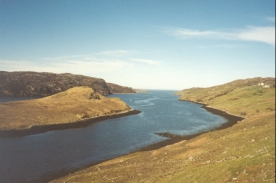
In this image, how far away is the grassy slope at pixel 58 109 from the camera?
103 metres

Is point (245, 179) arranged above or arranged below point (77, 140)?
above

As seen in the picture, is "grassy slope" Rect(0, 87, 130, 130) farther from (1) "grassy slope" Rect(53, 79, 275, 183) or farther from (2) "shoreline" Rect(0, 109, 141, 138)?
(1) "grassy slope" Rect(53, 79, 275, 183)

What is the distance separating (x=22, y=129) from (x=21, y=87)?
305 ft

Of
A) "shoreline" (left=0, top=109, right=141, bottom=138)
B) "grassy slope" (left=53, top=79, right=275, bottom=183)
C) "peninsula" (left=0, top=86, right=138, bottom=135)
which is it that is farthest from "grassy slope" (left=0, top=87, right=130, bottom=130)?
"grassy slope" (left=53, top=79, right=275, bottom=183)

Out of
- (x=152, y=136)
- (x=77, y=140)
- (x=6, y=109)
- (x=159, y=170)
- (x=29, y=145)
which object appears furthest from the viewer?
(x=6, y=109)

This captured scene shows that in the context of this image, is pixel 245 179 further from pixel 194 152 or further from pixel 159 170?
pixel 194 152

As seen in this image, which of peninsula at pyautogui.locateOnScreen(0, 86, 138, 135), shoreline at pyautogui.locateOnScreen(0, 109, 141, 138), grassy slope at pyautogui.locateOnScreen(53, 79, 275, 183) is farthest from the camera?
peninsula at pyautogui.locateOnScreen(0, 86, 138, 135)

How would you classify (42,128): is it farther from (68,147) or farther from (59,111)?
(68,147)

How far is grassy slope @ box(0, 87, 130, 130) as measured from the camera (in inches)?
4070

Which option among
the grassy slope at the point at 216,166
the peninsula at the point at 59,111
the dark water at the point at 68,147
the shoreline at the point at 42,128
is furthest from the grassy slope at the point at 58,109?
the grassy slope at the point at 216,166

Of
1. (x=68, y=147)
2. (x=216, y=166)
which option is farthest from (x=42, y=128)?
(x=216, y=166)

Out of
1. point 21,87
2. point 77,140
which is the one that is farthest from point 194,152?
point 21,87

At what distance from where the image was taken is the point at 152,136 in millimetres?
91688

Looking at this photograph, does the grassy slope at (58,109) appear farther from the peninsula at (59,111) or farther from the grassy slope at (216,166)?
the grassy slope at (216,166)
